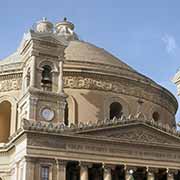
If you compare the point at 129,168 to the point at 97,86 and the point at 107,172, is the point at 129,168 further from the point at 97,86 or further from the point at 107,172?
the point at 97,86

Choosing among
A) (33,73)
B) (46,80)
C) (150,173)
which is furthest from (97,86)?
(150,173)

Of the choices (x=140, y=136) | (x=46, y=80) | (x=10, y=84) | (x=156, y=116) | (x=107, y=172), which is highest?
(x=10, y=84)

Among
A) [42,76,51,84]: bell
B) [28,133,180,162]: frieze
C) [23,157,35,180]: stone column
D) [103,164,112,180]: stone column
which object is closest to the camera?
[23,157,35,180]: stone column

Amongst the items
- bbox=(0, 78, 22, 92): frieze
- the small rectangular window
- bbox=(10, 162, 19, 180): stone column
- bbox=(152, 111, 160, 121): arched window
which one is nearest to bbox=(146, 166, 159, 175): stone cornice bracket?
the small rectangular window

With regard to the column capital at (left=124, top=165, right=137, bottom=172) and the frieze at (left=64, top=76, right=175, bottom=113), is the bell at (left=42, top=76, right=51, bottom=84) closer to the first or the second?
the frieze at (left=64, top=76, right=175, bottom=113)

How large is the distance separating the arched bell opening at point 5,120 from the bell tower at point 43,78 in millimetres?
5944

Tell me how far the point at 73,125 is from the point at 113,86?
914 centimetres

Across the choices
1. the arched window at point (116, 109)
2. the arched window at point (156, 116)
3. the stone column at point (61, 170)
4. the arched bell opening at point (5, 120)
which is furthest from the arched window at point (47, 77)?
the arched window at point (156, 116)

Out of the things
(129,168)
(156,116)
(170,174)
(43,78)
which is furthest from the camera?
(156,116)

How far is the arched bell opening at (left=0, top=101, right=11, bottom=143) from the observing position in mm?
43438

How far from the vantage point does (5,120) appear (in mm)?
44375

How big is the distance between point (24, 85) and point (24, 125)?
195 inches

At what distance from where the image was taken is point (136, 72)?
47.3 metres

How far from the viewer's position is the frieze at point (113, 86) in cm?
4306
